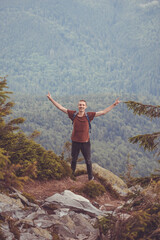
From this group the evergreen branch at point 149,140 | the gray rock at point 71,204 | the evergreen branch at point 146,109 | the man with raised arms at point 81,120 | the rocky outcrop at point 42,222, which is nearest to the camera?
the rocky outcrop at point 42,222

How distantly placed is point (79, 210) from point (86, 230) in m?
1.34

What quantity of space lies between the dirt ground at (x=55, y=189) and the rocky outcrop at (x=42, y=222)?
145cm

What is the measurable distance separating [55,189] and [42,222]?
3.59m

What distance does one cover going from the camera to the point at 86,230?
15.2 ft

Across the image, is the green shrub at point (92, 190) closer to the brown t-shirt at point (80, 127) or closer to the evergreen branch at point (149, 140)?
the brown t-shirt at point (80, 127)

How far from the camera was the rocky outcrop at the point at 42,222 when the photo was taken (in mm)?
3966

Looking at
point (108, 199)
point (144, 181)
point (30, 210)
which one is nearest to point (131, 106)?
point (144, 181)

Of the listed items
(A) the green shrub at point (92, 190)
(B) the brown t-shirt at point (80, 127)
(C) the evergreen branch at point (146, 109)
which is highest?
(C) the evergreen branch at point (146, 109)

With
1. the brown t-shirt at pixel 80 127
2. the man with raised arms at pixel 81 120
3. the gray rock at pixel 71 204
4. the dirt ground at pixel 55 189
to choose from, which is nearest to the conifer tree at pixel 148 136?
the gray rock at pixel 71 204

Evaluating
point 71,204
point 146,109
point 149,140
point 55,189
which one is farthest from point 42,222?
point 55,189

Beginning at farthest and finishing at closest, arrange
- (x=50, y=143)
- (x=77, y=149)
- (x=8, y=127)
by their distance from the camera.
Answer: (x=50, y=143) < (x=77, y=149) < (x=8, y=127)

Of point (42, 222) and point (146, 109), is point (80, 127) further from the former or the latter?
point (42, 222)

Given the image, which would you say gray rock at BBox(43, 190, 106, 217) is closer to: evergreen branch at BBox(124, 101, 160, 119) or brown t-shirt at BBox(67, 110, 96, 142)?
evergreen branch at BBox(124, 101, 160, 119)

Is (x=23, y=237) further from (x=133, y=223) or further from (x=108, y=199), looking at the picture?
(x=108, y=199)
